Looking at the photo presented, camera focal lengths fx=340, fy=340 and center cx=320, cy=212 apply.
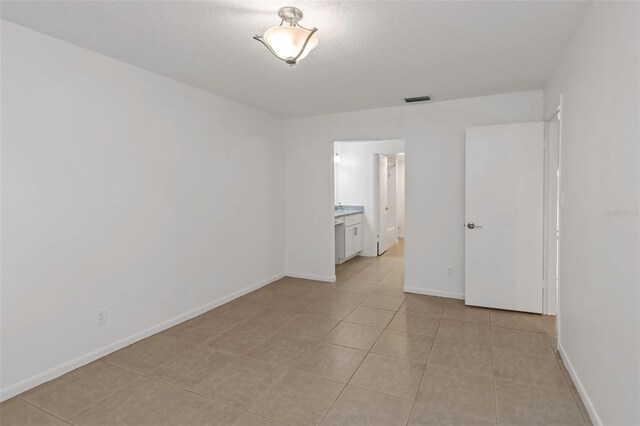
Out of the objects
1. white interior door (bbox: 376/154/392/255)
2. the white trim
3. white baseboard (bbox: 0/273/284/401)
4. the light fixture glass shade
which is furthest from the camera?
white interior door (bbox: 376/154/392/255)

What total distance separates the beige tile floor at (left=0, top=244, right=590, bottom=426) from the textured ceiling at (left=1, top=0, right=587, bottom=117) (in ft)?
7.92

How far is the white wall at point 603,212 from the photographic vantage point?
4.82 ft

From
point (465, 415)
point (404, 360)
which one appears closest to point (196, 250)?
point (404, 360)

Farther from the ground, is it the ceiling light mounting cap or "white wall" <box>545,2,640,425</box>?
the ceiling light mounting cap

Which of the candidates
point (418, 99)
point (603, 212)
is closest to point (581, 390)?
point (603, 212)

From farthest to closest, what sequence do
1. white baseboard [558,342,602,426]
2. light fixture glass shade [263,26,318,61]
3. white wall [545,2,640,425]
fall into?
1. light fixture glass shade [263,26,318,61]
2. white baseboard [558,342,602,426]
3. white wall [545,2,640,425]

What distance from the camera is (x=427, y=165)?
4246 millimetres

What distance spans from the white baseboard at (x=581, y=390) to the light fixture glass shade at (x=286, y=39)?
2.68 metres

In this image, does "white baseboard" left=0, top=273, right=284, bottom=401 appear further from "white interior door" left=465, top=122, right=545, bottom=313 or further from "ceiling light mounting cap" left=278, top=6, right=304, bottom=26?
"white interior door" left=465, top=122, right=545, bottom=313

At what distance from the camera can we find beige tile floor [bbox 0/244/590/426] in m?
2.03

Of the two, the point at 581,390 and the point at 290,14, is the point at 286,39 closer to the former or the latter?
the point at 290,14

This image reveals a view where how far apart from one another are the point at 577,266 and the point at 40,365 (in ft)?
12.2

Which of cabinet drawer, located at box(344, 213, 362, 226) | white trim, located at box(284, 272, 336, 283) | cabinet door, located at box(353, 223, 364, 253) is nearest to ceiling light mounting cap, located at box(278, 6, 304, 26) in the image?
white trim, located at box(284, 272, 336, 283)

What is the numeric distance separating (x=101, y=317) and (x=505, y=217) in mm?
3954
